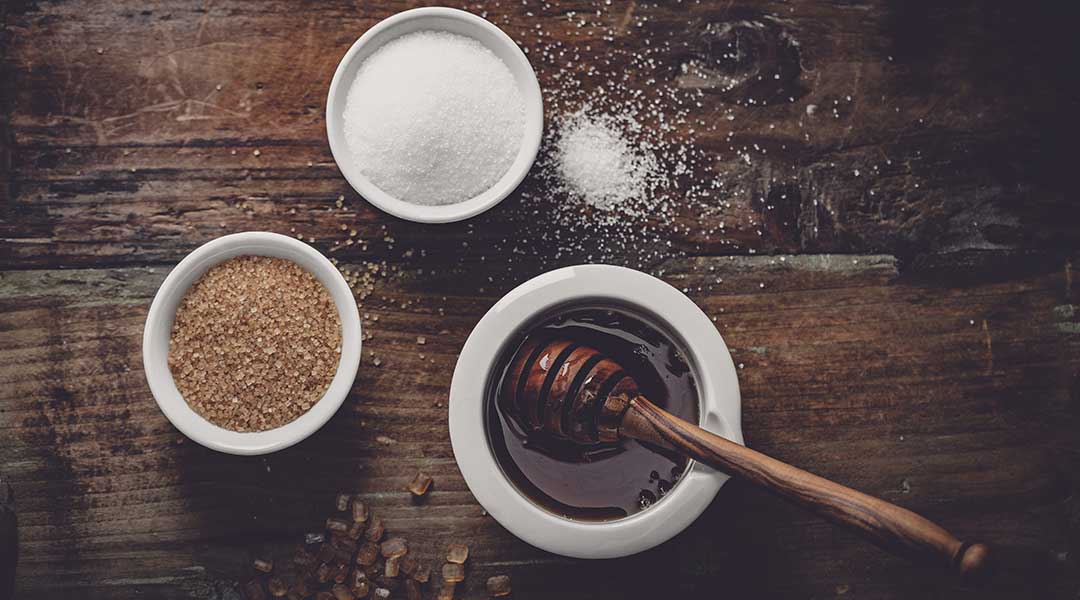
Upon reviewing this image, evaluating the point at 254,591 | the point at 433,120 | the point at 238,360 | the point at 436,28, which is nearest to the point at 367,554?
the point at 254,591

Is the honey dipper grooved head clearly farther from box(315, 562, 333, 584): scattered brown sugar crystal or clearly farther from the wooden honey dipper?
box(315, 562, 333, 584): scattered brown sugar crystal

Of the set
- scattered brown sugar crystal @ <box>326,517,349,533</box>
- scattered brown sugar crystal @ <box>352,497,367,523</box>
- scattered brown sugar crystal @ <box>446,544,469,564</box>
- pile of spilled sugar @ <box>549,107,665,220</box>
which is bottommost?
scattered brown sugar crystal @ <box>446,544,469,564</box>

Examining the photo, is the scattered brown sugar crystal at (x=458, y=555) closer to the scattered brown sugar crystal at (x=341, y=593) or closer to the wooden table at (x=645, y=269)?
the wooden table at (x=645, y=269)

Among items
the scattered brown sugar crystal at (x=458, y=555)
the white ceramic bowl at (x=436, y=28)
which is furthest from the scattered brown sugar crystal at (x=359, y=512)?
the white ceramic bowl at (x=436, y=28)

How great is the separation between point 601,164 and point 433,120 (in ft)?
0.84

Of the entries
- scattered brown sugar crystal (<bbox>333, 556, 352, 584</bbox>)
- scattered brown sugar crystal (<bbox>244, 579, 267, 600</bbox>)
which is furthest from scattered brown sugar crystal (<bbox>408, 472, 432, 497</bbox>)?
scattered brown sugar crystal (<bbox>244, 579, 267, 600</bbox>)

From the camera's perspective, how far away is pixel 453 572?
1.20 m

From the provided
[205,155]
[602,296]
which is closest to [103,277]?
[205,155]

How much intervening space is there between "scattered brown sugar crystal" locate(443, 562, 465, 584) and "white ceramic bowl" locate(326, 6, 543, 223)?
50 cm

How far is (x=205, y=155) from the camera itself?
121cm

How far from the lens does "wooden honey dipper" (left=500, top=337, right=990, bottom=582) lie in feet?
2.53

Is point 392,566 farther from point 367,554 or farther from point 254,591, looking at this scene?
point 254,591

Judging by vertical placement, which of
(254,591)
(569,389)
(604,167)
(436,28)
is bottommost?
(254,591)

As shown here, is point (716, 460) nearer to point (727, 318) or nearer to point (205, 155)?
point (727, 318)
